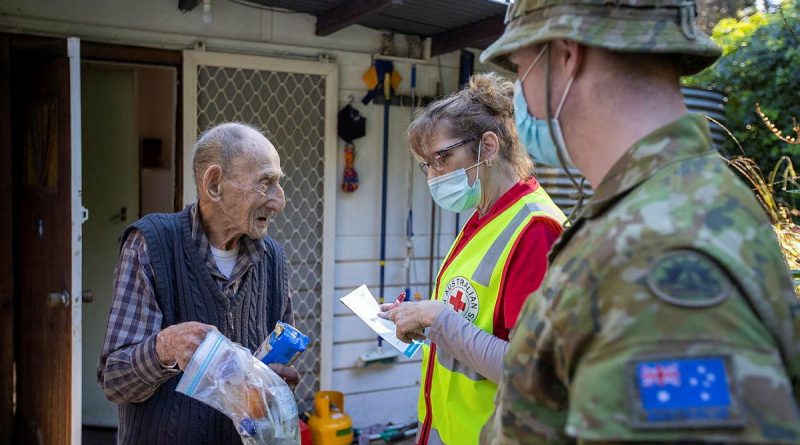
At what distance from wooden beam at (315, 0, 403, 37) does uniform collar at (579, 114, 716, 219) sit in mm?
2706

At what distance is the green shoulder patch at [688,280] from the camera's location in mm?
730

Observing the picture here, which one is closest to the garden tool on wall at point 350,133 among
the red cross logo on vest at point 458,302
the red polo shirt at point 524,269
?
the red cross logo on vest at point 458,302

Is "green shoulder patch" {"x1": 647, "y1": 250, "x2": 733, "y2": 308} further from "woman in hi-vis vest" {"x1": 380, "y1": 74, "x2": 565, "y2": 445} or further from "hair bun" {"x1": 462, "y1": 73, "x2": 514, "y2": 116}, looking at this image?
"hair bun" {"x1": 462, "y1": 73, "x2": 514, "y2": 116}

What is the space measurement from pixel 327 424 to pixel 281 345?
2.56 m

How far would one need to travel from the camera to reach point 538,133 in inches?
44.2

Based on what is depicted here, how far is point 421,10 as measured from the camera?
398 centimetres

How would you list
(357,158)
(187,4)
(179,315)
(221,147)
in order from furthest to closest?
(357,158) → (187,4) → (221,147) → (179,315)

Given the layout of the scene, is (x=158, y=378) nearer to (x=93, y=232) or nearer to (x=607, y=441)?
(x=607, y=441)

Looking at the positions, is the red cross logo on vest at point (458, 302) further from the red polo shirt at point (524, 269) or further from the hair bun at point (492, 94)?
the hair bun at point (492, 94)

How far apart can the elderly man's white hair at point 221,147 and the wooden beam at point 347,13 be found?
1672 millimetres

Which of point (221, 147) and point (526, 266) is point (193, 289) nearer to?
point (221, 147)

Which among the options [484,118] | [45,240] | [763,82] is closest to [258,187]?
[484,118]

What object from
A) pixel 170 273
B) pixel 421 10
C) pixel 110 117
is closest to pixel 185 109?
pixel 110 117

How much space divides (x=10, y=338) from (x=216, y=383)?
2766 millimetres
